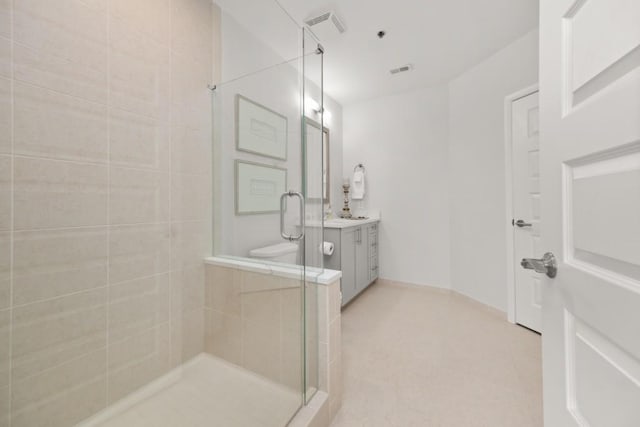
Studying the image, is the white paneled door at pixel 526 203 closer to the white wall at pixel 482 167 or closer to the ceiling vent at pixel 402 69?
the white wall at pixel 482 167

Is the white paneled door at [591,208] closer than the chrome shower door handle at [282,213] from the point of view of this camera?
Yes

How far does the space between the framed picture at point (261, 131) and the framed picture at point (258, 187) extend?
0.10 metres

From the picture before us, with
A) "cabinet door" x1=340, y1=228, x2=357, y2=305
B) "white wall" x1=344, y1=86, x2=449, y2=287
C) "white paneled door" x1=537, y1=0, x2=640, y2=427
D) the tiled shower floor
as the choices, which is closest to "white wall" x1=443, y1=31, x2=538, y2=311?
"white wall" x1=344, y1=86, x2=449, y2=287

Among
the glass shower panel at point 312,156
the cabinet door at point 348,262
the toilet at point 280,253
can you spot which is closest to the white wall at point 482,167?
the cabinet door at point 348,262

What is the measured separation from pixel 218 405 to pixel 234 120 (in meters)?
1.58

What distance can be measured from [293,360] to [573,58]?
150 cm

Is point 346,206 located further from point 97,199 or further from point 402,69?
point 97,199

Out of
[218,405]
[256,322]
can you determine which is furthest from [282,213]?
[218,405]

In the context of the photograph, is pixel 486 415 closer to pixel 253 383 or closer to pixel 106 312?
pixel 253 383

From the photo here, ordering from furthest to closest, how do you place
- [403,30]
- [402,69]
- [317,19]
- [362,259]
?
[362,259]
[402,69]
[403,30]
[317,19]

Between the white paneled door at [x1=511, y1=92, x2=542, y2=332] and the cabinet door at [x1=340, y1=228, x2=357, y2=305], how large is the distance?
146 centimetres

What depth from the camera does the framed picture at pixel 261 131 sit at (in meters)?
1.58

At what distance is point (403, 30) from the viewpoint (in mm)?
2121

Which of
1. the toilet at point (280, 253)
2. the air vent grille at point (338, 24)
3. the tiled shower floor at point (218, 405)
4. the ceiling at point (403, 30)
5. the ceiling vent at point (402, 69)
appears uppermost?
the ceiling vent at point (402, 69)
